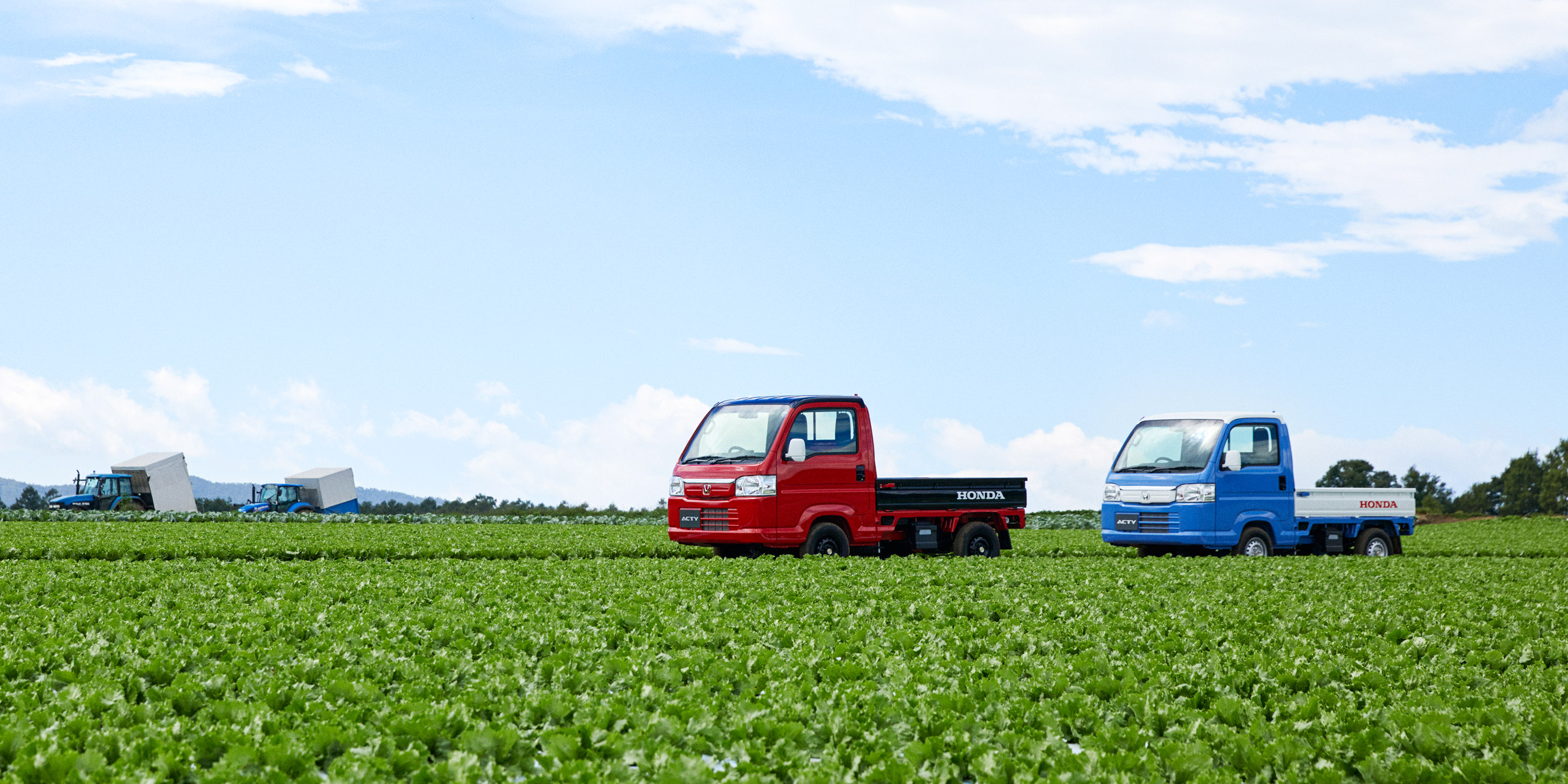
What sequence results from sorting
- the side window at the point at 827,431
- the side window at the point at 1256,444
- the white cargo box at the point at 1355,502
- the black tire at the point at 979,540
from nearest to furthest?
the side window at the point at 827,431, the black tire at the point at 979,540, the side window at the point at 1256,444, the white cargo box at the point at 1355,502

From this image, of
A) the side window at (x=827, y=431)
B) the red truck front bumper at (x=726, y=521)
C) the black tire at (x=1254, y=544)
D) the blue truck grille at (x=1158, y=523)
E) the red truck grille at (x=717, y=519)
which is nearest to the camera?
the red truck front bumper at (x=726, y=521)

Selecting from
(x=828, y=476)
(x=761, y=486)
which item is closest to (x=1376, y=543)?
(x=828, y=476)

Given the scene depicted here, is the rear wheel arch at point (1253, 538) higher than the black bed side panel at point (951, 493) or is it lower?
lower

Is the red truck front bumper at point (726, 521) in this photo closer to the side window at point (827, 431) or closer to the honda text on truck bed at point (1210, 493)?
the side window at point (827, 431)

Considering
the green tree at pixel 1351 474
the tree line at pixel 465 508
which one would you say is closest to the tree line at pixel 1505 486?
the green tree at pixel 1351 474

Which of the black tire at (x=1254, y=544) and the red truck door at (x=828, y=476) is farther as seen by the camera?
the black tire at (x=1254, y=544)

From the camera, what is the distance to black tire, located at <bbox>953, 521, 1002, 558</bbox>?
18344 millimetres

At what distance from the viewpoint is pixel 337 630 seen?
8852 mm

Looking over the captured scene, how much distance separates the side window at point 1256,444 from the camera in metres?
19.6

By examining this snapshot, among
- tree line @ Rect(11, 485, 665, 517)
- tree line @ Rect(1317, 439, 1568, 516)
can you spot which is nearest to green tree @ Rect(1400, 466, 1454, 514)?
tree line @ Rect(1317, 439, 1568, 516)

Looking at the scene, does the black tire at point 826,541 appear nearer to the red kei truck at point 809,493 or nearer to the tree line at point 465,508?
the red kei truck at point 809,493

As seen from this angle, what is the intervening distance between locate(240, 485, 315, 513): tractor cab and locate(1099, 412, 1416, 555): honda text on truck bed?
94.5ft

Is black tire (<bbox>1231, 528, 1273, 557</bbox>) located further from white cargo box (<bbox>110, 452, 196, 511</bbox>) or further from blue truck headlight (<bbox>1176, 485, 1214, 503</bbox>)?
white cargo box (<bbox>110, 452, 196, 511</bbox>)

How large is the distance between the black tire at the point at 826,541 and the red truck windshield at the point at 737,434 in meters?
1.40
